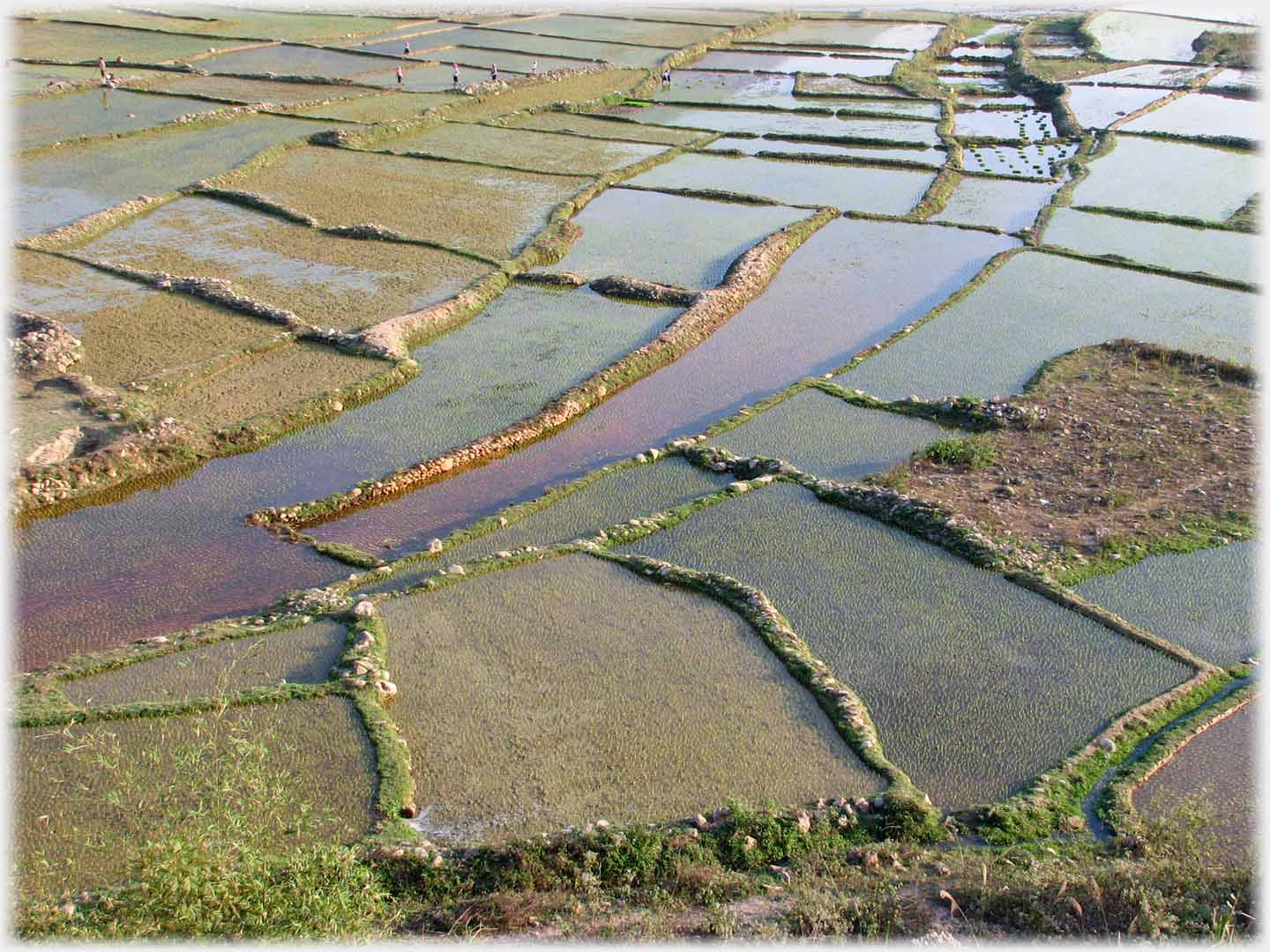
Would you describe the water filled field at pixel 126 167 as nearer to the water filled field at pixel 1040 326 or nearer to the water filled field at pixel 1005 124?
the water filled field at pixel 1040 326

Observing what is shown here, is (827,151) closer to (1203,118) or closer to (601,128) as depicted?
(601,128)

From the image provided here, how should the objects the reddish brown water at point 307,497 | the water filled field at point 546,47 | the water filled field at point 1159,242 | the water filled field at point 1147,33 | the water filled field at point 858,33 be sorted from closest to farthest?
the reddish brown water at point 307,497 < the water filled field at point 1159,242 < the water filled field at point 546,47 < the water filled field at point 1147,33 < the water filled field at point 858,33

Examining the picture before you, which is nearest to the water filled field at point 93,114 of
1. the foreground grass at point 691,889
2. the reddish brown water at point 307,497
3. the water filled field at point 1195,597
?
the reddish brown water at point 307,497

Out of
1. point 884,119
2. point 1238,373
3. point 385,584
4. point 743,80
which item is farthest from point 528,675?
point 743,80

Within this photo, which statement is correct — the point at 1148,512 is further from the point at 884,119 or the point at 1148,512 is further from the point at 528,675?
the point at 884,119

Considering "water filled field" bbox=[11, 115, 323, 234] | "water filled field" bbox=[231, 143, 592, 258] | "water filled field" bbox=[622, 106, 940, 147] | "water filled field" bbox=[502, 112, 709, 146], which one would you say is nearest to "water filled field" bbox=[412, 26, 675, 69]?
"water filled field" bbox=[622, 106, 940, 147]

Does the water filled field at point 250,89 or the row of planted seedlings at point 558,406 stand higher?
the water filled field at point 250,89
